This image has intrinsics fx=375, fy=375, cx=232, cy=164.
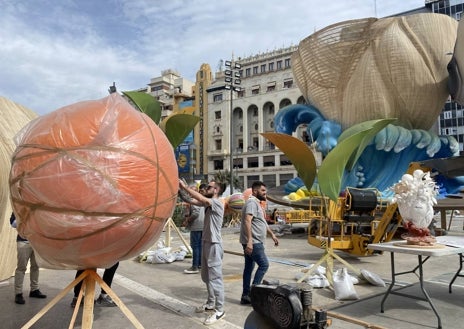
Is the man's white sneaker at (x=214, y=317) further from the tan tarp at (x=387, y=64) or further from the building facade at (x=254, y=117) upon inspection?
the building facade at (x=254, y=117)

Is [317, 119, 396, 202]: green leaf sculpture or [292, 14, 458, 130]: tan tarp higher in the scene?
[292, 14, 458, 130]: tan tarp

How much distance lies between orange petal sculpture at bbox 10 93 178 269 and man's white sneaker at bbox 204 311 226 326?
1.70 meters

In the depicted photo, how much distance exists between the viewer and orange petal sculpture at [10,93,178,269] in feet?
9.20

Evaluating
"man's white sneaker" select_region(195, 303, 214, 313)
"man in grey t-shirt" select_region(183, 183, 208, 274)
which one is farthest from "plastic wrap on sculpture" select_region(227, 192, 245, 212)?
"man's white sneaker" select_region(195, 303, 214, 313)

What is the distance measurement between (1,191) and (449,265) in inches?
344

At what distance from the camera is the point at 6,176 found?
570 centimetres

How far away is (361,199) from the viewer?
29.2ft

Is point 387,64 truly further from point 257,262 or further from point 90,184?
point 90,184

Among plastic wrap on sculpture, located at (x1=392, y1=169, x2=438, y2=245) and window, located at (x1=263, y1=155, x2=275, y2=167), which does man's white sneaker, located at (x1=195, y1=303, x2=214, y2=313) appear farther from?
window, located at (x1=263, y1=155, x2=275, y2=167)

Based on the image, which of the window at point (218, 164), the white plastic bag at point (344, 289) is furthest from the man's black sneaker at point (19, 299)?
the window at point (218, 164)

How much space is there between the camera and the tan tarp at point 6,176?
573 cm

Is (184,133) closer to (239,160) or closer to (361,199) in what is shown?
(361,199)

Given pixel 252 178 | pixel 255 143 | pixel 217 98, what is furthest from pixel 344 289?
pixel 217 98

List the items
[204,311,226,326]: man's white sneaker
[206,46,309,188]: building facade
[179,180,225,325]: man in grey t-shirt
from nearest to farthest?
[204,311,226,326]: man's white sneaker, [179,180,225,325]: man in grey t-shirt, [206,46,309,188]: building facade
